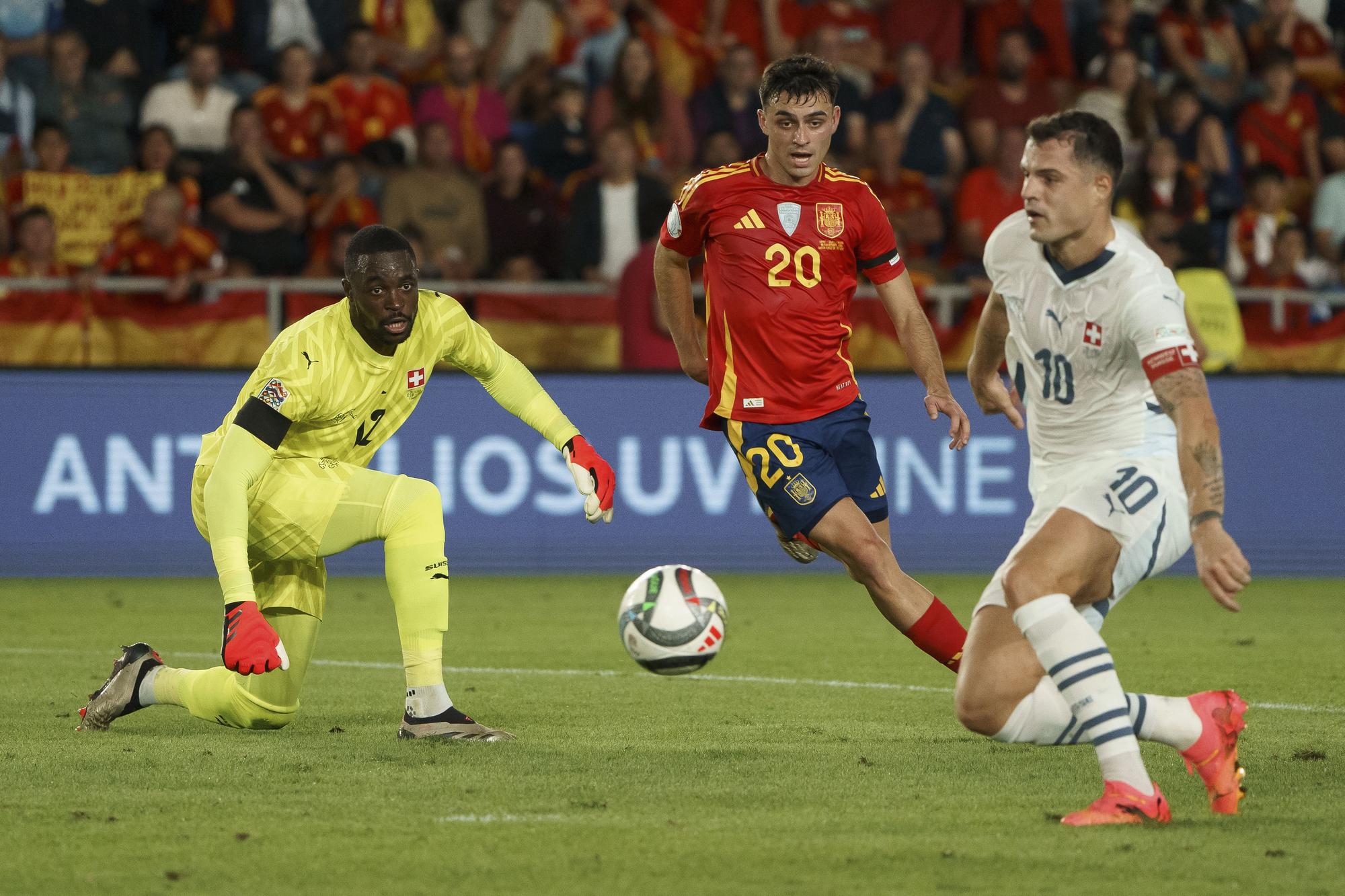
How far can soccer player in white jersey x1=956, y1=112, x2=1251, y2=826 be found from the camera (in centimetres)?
511

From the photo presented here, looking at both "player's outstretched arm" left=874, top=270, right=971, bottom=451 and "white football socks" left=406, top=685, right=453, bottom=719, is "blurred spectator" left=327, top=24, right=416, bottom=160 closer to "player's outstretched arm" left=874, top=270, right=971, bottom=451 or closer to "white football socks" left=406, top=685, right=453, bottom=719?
"player's outstretched arm" left=874, top=270, right=971, bottom=451

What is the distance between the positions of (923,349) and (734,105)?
8.83 metres

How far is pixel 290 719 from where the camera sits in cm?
689

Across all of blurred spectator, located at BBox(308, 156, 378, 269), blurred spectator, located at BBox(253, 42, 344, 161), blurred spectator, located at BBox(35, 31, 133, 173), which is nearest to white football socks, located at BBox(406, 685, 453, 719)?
blurred spectator, located at BBox(308, 156, 378, 269)

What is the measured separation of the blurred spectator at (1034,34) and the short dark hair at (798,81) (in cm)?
1040

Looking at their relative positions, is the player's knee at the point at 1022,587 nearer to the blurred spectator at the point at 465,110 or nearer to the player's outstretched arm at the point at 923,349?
the player's outstretched arm at the point at 923,349

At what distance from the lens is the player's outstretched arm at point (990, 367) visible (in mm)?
6074

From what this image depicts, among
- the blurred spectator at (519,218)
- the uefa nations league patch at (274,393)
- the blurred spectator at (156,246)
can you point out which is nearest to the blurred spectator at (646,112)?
the blurred spectator at (519,218)

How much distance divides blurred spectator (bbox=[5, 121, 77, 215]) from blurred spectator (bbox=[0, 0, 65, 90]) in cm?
116

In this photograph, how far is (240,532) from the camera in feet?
20.5

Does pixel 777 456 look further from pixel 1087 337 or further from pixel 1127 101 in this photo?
pixel 1127 101

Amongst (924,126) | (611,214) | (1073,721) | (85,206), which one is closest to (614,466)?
(611,214)

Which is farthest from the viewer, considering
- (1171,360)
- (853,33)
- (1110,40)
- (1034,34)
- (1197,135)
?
(1034,34)

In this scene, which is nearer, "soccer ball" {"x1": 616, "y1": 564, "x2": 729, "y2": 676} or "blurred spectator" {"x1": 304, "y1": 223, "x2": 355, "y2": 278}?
"soccer ball" {"x1": 616, "y1": 564, "x2": 729, "y2": 676}
